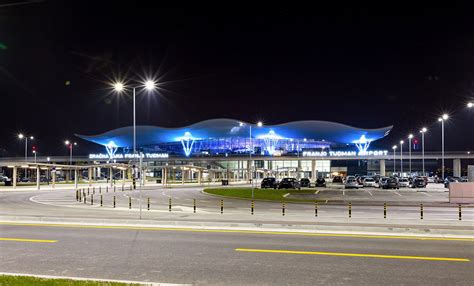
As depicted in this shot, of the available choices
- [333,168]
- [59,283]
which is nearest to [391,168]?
[333,168]

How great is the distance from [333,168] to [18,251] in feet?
478

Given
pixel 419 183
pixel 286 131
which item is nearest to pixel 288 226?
pixel 419 183

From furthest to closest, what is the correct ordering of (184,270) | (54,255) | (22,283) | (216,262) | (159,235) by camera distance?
1. (159,235)
2. (54,255)
3. (216,262)
4. (184,270)
5. (22,283)

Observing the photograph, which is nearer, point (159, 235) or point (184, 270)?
point (184, 270)

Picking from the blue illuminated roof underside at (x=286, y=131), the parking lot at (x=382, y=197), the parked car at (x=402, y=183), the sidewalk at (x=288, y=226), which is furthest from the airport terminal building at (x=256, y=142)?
the sidewalk at (x=288, y=226)

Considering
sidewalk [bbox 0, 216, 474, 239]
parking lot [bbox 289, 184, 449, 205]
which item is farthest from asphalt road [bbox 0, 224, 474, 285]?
parking lot [bbox 289, 184, 449, 205]

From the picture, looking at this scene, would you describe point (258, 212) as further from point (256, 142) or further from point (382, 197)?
point (256, 142)

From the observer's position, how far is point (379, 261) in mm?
10852

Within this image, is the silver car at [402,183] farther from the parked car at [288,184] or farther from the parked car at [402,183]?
the parked car at [288,184]

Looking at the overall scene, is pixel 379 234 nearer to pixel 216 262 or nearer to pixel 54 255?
pixel 216 262

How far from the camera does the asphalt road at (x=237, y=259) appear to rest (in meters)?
9.20

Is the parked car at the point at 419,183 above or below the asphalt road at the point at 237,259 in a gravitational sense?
below

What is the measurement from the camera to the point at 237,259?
1120 cm

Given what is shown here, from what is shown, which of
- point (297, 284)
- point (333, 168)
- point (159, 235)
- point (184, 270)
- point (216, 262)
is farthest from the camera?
point (333, 168)
